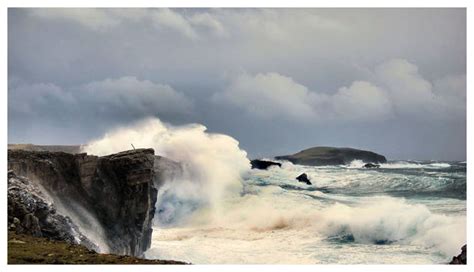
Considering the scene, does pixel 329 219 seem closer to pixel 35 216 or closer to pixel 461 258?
pixel 461 258

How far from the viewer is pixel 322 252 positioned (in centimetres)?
1356

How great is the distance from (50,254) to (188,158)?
5.00 metres

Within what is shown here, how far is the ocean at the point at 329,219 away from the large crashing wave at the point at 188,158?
0.29ft

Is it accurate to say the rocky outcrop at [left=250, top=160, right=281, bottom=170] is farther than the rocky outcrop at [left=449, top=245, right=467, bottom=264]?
Yes

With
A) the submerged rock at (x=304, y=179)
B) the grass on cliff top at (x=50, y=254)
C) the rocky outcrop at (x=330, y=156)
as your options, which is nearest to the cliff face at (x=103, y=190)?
the grass on cliff top at (x=50, y=254)

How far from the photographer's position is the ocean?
1334 cm

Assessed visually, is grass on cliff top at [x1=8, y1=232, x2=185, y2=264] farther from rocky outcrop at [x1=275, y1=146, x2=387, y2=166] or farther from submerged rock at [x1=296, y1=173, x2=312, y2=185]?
rocky outcrop at [x1=275, y1=146, x2=387, y2=166]

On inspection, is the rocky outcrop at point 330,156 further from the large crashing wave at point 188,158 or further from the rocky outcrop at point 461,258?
the rocky outcrop at point 461,258

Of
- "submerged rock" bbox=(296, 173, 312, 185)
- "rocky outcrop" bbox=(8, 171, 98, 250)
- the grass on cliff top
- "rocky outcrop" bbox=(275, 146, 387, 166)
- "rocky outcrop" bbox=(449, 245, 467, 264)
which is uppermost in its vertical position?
"rocky outcrop" bbox=(275, 146, 387, 166)

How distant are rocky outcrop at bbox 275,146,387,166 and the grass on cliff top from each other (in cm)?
469

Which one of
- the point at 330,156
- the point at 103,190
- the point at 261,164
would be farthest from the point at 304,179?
the point at 103,190

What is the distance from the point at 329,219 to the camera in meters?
14.2

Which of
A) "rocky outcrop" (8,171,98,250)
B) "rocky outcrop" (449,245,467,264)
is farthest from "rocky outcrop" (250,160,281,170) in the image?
"rocky outcrop" (449,245,467,264)

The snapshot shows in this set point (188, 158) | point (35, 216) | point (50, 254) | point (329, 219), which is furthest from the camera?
point (188, 158)
